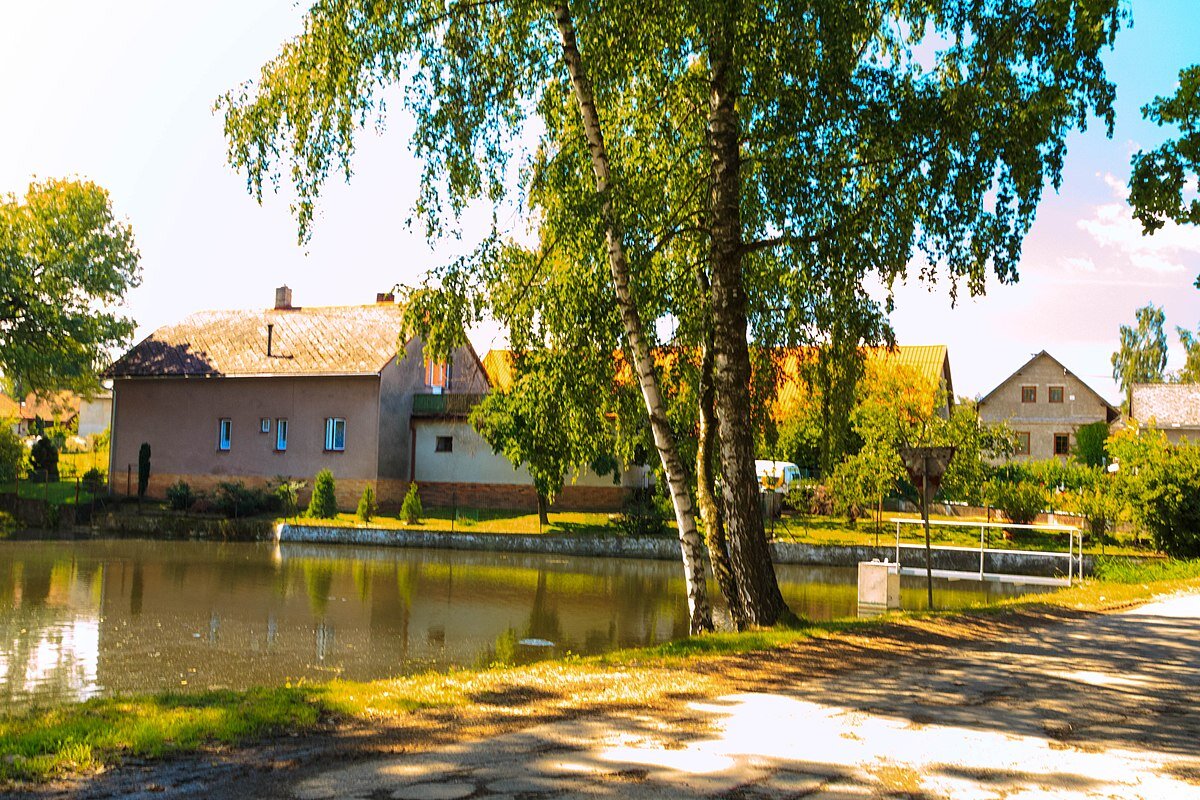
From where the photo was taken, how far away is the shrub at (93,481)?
129 ft

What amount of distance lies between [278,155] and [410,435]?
28.0 m

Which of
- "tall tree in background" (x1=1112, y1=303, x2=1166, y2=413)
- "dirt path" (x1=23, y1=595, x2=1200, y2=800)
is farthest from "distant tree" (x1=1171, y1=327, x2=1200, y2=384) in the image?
"dirt path" (x1=23, y1=595, x2=1200, y2=800)

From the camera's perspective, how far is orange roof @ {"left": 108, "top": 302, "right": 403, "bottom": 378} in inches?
1499

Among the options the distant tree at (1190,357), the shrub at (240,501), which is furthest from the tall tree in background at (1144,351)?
the shrub at (240,501)

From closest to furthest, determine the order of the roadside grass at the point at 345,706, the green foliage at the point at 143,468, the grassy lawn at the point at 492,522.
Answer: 1. the roadside grass at the point at 345,706
2. the grassy lawn at the point at 492,522
3. the green foliage at the point at 143,468

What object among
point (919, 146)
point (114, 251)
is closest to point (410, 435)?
point (114, 251)

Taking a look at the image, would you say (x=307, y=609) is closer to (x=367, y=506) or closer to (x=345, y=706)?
(x=345, y=706)

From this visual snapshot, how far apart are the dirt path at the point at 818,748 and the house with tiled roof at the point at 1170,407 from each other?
2169 inches

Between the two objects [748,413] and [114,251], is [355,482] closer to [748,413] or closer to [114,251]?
[114,251]

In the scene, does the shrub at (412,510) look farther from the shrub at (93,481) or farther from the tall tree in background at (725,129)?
the tall tree in background at (725,129)

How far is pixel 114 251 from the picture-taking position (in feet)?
144

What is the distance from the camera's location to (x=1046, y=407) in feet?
196

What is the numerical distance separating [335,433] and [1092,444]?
36.4 m

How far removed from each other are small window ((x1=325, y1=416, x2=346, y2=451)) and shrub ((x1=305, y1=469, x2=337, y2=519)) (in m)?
3.52
